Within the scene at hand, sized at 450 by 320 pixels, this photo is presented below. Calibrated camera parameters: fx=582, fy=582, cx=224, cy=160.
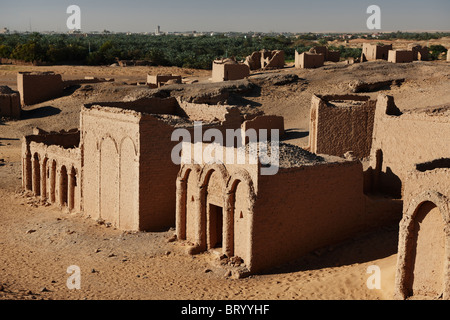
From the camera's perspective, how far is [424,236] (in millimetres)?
11539

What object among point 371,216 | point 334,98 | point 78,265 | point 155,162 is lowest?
point 78,265

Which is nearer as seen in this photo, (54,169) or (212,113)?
(212,113)

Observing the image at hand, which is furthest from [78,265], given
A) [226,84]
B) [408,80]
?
[408,80]

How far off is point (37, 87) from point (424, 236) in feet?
119

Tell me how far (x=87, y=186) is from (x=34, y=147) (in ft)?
14.7

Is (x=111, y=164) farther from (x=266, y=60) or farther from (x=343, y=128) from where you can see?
(x=266, y=60)

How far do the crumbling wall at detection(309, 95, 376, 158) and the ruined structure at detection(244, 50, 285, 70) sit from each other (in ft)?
94.4

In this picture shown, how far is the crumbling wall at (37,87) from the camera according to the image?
42.2 meters

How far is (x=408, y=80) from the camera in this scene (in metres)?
37.9

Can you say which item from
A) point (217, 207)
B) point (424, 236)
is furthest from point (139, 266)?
A: point (424, 236)

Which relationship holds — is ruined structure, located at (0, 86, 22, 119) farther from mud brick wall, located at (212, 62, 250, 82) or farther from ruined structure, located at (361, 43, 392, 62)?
ruined structure, located at (361, 43, 392, 62)

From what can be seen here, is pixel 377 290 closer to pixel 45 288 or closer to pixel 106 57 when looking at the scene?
pixel 45 288

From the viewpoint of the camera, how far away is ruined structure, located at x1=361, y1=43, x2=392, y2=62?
49625mm

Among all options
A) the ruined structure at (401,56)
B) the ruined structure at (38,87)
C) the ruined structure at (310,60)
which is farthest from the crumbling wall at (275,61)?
the ruined structure at (38,87)
